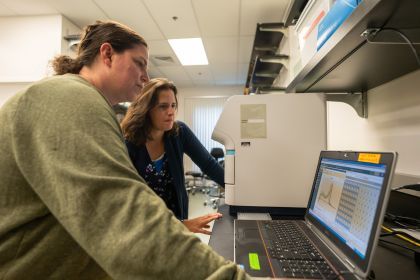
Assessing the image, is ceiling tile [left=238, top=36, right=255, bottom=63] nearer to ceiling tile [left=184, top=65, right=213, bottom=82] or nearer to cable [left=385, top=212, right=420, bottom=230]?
ceiling tile [left=184, top=65, right=213, bottom=82]

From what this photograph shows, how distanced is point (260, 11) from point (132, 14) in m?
1.38

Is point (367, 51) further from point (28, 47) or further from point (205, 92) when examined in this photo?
point (205, 92)

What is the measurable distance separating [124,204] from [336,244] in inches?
20.6

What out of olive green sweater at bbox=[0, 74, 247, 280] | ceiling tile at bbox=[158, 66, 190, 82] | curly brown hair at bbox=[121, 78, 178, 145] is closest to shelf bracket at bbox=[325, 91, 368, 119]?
curly brown hair at bbox=[121, 78, 178, 145]

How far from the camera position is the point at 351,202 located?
0.58m

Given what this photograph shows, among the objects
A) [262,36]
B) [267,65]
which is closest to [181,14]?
[262,36]

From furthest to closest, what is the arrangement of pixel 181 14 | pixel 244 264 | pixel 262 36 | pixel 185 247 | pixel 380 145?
pixel 262 36 < pixel 181 14 < pixel 380 145 < pixel 244 264 < pixel 185 247

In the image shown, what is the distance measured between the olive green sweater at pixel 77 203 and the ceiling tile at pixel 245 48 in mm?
3126

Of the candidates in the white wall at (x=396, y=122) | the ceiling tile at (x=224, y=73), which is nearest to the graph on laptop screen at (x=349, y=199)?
the white wall at (x=396, y=122)

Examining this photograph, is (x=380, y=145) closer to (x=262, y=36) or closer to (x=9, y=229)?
(x=9, y=229)

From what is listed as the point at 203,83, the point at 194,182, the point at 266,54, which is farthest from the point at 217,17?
the point at 194,182

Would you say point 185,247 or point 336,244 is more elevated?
point 185,247

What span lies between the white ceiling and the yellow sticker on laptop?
7.51 ft

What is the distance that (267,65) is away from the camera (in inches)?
120
